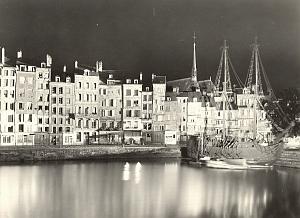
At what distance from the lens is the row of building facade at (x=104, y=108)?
42.0 m

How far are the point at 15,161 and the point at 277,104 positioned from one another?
21150mm

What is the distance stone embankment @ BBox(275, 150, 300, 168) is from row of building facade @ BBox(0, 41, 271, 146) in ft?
20.6

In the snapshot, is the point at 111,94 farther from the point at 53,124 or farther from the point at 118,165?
the point at 118,165

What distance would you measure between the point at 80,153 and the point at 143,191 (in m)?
15.3

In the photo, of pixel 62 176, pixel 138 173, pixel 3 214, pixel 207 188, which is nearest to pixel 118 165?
pixel 138 173

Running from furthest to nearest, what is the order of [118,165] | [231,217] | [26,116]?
[26,116]
[118,165]
[231,217]

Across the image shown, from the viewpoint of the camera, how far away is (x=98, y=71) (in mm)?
48594

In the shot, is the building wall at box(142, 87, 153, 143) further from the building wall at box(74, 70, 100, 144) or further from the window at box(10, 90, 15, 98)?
the window at box(10, 90, 15, 98)

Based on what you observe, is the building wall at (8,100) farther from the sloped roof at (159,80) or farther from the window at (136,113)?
the sloped roof at (159,80)

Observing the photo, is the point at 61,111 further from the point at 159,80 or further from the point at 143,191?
the point at 143,191

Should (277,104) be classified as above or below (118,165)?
above

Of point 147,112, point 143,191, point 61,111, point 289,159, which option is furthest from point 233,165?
point 61,111

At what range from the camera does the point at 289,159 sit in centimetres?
3362

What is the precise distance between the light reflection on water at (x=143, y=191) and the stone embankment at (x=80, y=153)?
3608 mm
